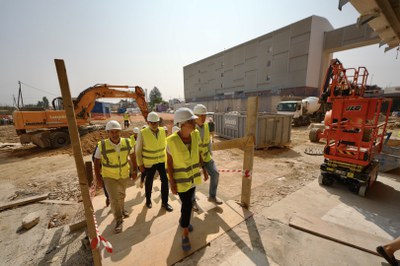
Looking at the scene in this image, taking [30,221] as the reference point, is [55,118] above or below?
above

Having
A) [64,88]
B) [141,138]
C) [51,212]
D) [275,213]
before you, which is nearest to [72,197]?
[51,212]

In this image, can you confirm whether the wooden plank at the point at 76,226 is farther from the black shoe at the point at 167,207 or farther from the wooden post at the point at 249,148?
the wooden post at the point at 249,148

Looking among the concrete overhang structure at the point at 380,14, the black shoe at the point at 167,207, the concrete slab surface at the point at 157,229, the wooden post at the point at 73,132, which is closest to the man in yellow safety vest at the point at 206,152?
the concrete slab surface at the point at 157,229

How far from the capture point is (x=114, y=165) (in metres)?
2.86

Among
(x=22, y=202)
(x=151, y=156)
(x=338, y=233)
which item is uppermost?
(x=151, y=156)

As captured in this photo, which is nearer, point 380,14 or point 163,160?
point 380,14

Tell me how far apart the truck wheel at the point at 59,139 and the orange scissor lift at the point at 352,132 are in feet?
42.7

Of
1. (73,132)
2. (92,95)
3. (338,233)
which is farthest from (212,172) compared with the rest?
(92,95)

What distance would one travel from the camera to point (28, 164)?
781cm

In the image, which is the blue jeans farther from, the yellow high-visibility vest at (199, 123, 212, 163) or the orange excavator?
the orange excavator

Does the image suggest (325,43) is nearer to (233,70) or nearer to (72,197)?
(233,70)

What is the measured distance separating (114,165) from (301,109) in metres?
18.6

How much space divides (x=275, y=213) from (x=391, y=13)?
14.8 feet

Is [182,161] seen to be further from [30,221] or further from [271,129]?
[271,129]
